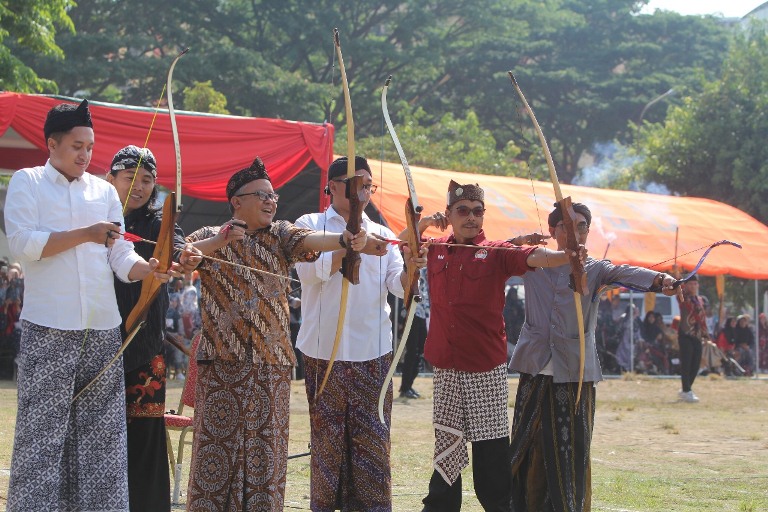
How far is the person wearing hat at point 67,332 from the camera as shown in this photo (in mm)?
4395

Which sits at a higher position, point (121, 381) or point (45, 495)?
point (121, 381)

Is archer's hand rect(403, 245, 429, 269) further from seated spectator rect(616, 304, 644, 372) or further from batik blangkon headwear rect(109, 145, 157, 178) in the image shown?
seated spectator rect(616, 304, 644, 372)

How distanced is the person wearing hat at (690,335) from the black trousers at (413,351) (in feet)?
10.3

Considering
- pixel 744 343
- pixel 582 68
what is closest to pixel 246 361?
pixel 744 343

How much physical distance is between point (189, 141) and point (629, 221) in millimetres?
8537

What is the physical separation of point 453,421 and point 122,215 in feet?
5.89

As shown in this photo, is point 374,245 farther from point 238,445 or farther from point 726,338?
point 726,338

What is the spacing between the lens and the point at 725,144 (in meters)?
27.8

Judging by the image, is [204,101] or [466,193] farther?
[204,101]

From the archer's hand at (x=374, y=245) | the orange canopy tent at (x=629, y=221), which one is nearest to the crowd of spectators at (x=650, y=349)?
the orange canopy tent at (x=629, y=221)

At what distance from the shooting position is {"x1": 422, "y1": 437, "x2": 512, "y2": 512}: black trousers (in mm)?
5297

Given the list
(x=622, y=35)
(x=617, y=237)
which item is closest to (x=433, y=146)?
Answer: (x=617, y=237)

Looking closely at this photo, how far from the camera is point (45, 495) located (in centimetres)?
438

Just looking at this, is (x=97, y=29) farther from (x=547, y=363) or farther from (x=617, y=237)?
(x=547, y=363)
